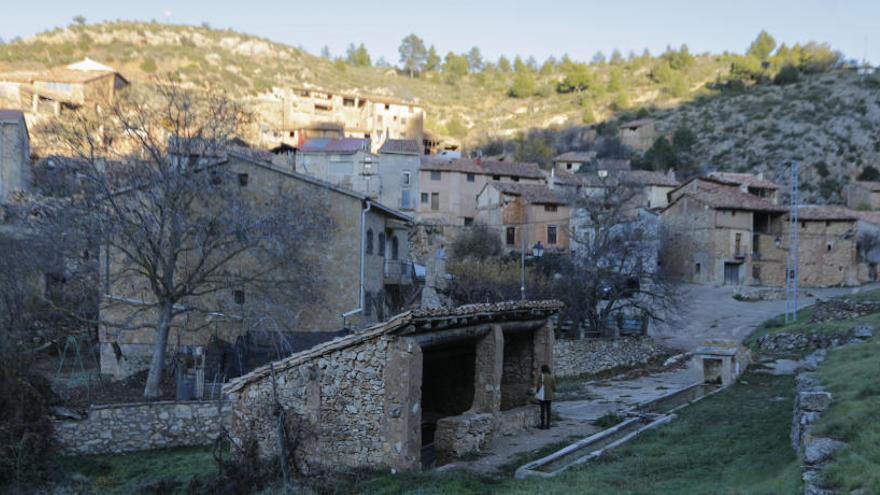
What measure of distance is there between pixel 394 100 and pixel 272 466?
69.2 meters

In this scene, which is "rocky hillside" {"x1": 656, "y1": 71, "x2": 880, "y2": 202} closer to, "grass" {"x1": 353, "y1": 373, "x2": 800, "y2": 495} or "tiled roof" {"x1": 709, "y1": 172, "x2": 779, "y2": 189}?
"tiled roof" {"x1": 709, "y1": 172, "x2": 779, "y2": 189}

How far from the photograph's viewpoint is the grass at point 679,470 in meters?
11.2

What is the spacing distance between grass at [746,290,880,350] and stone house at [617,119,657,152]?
4394cm

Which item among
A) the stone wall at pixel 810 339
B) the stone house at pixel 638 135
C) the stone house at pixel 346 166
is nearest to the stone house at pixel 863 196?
the stone house at pixel 638 135

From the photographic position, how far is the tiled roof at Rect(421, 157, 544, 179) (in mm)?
57031

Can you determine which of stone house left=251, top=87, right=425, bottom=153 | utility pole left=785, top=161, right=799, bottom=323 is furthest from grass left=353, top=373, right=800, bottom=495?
stone house left=251, top=87, right=425, bottom=153

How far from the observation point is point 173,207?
70.7 feet

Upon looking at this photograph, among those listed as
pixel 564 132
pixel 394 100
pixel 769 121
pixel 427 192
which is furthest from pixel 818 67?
pixel 427 192

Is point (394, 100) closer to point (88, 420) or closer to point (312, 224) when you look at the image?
point (312, 224)

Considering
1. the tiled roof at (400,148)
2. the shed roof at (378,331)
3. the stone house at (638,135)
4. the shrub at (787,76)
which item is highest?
the shrub at (787,76)

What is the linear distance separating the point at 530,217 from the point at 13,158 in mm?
34815

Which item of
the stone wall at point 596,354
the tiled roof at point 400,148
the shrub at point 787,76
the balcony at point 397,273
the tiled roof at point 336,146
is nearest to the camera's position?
the stone wall at point 596,354

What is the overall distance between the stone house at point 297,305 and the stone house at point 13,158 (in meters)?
25.3

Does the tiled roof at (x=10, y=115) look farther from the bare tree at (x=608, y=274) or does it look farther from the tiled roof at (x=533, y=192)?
the bare tree at (x=608, y=274)
